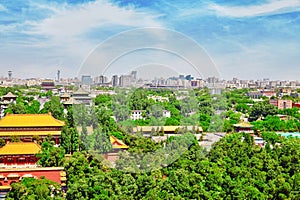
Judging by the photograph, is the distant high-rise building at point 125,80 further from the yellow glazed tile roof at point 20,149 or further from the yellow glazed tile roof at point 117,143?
the yellow glazed tile roof at point 20,149

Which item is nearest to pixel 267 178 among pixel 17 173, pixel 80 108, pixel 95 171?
pixel 95 171

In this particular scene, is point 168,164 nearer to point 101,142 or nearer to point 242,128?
point 101,142

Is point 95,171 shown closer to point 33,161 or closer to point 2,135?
point 33,161

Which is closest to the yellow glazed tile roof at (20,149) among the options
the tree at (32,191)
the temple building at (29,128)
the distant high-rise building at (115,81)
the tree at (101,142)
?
the temple building at (29,128)

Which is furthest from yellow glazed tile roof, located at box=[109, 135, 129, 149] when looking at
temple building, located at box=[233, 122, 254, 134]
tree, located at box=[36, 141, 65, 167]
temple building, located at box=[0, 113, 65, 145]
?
temple building, located at box=[233, 122, 254, 134]

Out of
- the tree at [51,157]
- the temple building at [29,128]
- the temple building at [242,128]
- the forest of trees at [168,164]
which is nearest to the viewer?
the forest of trees at [168,164]

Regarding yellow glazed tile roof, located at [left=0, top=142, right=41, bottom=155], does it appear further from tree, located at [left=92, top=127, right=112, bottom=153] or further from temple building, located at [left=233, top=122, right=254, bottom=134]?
temple building, located at [left=233, top=122, right=254, bottom=134]
